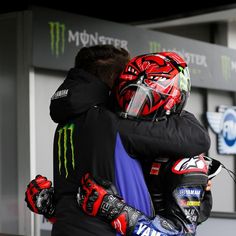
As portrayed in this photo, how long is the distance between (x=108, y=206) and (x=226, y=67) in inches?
230

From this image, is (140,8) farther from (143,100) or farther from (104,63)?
(143,100)

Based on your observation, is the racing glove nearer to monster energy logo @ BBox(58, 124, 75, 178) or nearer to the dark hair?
monster energy logo @ BBox(58, 124, 75, 178)

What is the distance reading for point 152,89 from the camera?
1.81 m

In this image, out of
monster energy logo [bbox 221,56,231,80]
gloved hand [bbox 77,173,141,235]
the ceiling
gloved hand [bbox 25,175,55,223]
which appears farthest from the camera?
monster energy logo [bbox 221,56,231,80]

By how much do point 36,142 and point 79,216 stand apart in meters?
3.11

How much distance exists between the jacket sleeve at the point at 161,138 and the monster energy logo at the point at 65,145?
20 centimetres

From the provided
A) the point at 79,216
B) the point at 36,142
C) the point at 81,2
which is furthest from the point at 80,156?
the point at 81,2

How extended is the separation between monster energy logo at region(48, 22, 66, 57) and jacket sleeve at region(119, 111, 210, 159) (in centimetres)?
323

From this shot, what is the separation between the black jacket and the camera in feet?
5.83

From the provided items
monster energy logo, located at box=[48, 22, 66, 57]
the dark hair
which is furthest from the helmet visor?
monster energy logo, located at box=[48, 22, 66, 57]

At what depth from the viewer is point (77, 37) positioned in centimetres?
521

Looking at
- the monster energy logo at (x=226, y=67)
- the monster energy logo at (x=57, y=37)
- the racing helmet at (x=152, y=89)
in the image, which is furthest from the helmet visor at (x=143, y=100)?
the monster energy logo at (x=226, y=67)

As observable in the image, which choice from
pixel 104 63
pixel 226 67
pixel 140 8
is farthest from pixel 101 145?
pixel 226 67

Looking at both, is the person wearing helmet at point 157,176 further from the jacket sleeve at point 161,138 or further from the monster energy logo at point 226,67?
the monster energy logo at point 226,67
